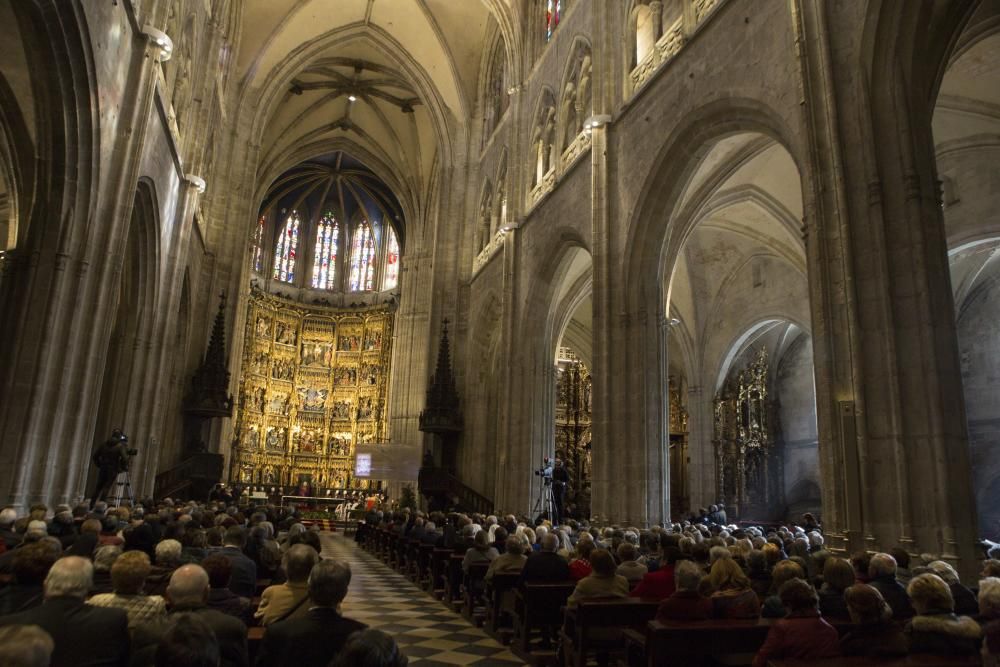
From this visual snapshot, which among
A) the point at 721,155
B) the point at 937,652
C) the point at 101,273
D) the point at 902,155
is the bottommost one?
the point at 937,652

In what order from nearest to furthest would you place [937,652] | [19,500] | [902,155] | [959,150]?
1. [937,652]
2. [902,155]
3. [19,500]
4. [959,150]

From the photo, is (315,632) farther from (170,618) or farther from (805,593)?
(805,593)

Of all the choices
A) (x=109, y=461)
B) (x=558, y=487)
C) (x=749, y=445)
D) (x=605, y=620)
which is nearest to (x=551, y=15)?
(x=558, y=487)

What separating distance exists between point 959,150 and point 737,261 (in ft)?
28.2

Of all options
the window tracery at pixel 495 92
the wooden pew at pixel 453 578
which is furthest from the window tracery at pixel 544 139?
the wooden pew at pixel 453 578

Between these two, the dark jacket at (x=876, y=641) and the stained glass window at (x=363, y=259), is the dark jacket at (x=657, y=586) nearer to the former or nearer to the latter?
the dark jacket at (x=876, y=641)

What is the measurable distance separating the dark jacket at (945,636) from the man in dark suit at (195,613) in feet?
10.4

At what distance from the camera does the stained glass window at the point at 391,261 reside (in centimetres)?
4122

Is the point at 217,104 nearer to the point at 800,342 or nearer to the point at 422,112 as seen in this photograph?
the point at 422,112

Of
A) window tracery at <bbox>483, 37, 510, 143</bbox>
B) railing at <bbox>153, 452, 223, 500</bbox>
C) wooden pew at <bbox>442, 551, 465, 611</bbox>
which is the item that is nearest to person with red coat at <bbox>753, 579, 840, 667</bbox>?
A: wooden pew at <bbox>442, 551, 465, 611</bbox>

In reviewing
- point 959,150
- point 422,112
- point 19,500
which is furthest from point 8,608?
point 422,112

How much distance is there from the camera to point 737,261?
23.6 metres

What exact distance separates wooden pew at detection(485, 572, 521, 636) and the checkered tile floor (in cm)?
16

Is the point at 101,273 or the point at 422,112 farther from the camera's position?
the point at 422,112
